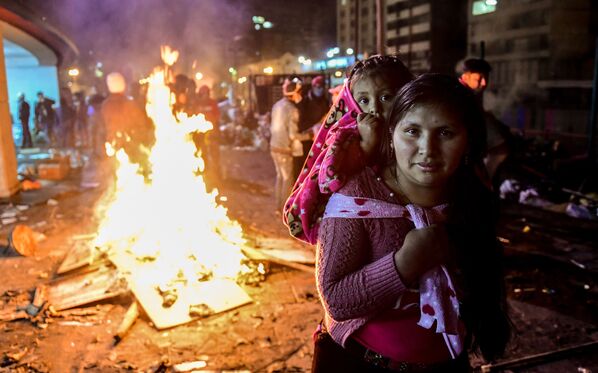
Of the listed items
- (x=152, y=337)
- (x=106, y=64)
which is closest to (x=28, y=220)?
(x=152, y=337)

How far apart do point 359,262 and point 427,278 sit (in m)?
0.24

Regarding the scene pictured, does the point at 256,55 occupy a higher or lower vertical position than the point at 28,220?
higher

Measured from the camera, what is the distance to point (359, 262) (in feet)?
5.43

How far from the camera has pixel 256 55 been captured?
58344mm

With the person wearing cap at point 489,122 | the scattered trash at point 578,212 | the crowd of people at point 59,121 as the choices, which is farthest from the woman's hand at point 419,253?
the crowd of people at point 59,121

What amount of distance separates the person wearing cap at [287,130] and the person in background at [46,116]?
50.7ft

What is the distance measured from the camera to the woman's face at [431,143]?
5.40 ft

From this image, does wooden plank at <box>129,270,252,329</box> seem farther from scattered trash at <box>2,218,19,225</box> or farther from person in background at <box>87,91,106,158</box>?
person in background at <box>87,91,106,158</box>

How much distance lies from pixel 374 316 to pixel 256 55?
59.2m

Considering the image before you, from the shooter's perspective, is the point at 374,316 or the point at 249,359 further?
the point at 249,359

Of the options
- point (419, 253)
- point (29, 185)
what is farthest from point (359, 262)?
point (29, 185)

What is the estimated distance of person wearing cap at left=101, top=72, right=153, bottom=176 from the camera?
9.18m

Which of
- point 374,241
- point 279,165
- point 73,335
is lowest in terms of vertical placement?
point 73,335

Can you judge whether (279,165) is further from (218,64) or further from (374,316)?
(218,64)
